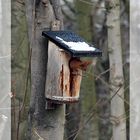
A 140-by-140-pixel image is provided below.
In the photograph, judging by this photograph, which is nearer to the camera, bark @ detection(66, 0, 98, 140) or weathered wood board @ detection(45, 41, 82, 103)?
weathered wood board @ detection(45, 41, 82, 103)

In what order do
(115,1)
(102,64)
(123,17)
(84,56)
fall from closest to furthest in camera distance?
1. (84,56)
2. (115,1)
3. (102,64)
4. (123,17)

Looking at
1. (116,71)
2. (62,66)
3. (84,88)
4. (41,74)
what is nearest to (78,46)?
(62,66)

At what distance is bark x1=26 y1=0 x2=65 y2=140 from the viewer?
9.99 feet

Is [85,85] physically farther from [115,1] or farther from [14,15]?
[115,1]

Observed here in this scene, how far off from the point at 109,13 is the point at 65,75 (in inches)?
72.1

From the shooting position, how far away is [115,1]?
458 cm

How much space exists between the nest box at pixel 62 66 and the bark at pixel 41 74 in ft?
0.19

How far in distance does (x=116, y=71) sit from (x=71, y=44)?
5.59 ft

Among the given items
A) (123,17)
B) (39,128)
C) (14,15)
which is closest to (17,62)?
(14,15)

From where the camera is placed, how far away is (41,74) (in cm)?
308

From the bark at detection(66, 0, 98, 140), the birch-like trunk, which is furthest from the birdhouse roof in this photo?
the bark at detection(66, 0, 98, 140)

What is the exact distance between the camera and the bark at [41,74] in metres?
3.04

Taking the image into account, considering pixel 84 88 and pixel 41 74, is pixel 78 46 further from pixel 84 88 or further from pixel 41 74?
pixel 84 88

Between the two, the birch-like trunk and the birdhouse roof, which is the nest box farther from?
the birch-like trunk
